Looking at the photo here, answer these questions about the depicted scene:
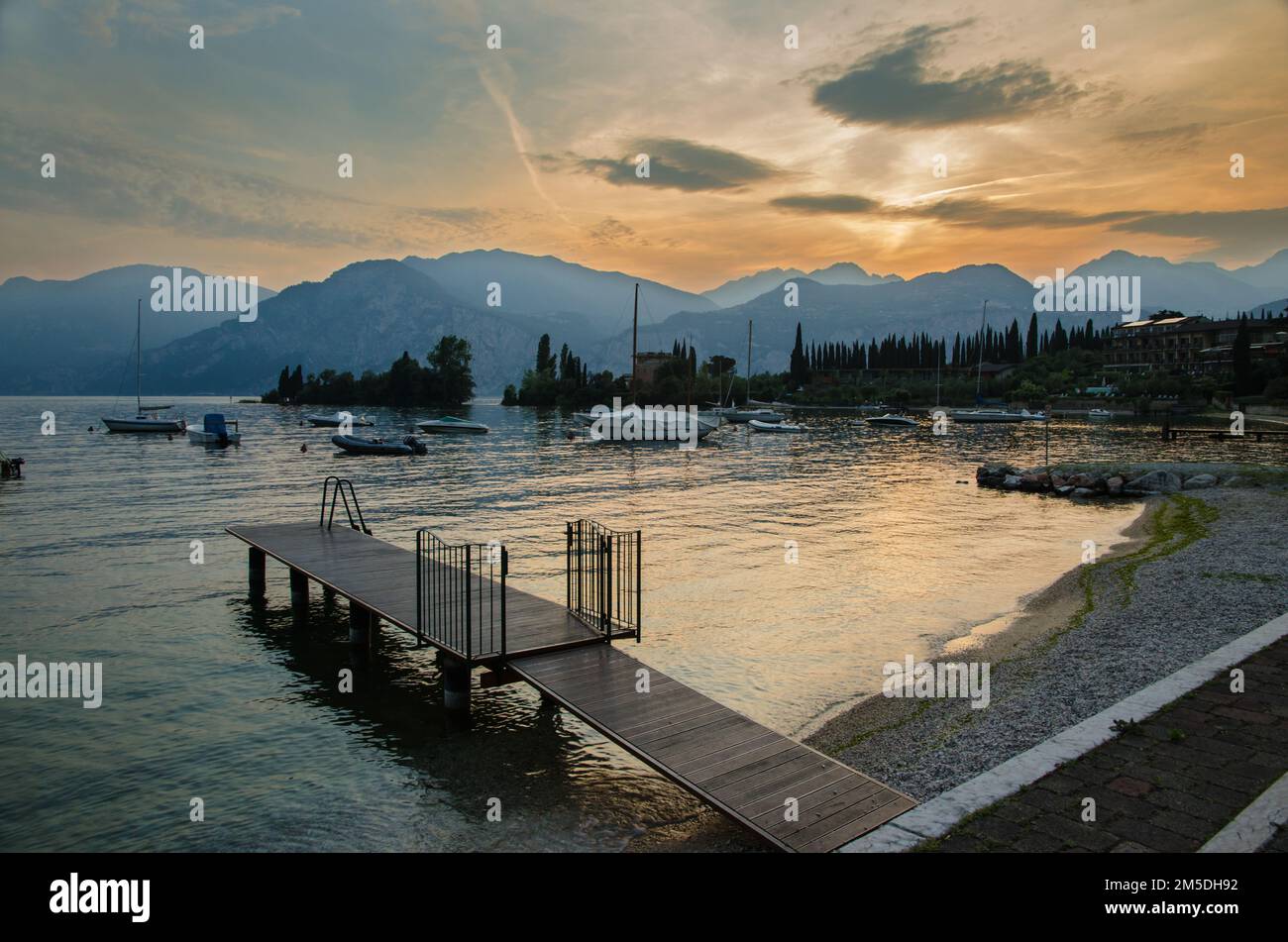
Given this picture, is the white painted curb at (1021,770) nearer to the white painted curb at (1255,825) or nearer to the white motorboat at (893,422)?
the white painted curb at (1255,825)

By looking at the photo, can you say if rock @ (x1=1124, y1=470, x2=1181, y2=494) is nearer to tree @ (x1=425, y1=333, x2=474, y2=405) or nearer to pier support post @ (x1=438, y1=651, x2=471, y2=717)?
pier support post @ (x1=438, y1=651, x2=471, y2=717)

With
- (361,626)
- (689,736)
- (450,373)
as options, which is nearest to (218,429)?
Answer: (361,626)

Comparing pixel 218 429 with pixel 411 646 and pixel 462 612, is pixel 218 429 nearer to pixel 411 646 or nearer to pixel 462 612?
pixel 411 646

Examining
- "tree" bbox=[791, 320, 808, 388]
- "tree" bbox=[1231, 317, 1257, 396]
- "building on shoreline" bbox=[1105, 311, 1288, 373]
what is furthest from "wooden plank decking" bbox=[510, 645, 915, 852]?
"tree" bbox=[791, 320, 808, 388]

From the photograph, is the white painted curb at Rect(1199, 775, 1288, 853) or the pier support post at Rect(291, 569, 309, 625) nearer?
the white painted curb at Rect(1199, 775, 1288, 853)

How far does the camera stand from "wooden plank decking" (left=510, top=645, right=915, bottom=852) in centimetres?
736

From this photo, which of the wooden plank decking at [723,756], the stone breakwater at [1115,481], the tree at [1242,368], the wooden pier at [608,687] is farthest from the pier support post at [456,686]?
the tree at [1242,368]

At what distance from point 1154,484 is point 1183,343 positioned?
140m

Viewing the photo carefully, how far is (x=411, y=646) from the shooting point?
16406 millimetres

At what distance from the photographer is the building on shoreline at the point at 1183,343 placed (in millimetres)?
136000

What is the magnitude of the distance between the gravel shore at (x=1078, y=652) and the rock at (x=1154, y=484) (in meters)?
15.8

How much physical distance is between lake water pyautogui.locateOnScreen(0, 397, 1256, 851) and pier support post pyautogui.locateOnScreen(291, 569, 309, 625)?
0.48 m
